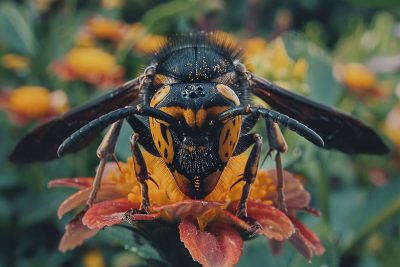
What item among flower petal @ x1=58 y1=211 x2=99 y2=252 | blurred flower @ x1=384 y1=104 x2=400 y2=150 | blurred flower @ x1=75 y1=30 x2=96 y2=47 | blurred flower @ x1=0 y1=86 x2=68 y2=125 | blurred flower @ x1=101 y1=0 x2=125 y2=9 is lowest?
flower petal @ x1=58 y1=211 x2=99 y2=252

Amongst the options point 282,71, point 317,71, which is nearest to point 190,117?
point 282,71

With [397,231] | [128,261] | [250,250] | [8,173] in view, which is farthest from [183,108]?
[397,231]

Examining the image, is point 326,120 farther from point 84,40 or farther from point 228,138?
point 84,40

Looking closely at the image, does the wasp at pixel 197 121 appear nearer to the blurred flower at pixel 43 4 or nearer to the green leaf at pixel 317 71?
the green leaf at pixel 317 71

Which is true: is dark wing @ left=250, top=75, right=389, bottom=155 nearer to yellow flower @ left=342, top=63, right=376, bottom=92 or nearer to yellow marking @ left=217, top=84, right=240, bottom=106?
yellow marking @ left=217, top=84, right=240, bottom=106

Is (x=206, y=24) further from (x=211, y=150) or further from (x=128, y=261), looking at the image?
(x=211, y=150)

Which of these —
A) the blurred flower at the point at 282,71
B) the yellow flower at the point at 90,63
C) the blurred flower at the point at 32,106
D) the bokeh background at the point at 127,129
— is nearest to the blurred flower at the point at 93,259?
the bokeh background at the point at 127,129

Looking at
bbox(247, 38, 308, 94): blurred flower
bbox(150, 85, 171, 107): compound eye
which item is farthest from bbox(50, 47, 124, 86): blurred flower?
bbox(150, 85, 171, 107): compound eye
